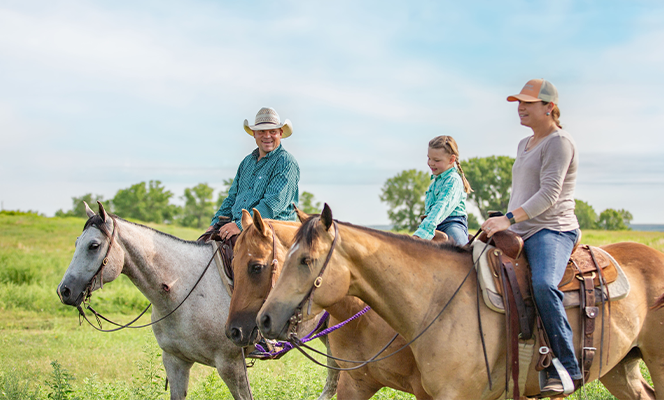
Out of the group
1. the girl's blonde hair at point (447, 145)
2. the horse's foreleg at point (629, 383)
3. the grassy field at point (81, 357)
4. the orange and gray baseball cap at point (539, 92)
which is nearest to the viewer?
the orange and gray baseball cap at point (539, 92)

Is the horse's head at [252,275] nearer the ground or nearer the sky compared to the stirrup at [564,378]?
nearer the sky

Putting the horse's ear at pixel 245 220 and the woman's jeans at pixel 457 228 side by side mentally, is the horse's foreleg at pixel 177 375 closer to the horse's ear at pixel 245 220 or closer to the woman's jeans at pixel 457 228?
the horse's ear at pixel 245 220

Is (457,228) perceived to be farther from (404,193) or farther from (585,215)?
(585,215)

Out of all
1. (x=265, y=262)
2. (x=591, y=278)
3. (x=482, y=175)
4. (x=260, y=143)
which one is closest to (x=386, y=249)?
(x=265, y=262)

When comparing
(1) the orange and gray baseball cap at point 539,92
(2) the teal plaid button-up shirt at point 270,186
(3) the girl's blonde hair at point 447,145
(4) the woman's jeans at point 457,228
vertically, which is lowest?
(4) the woman's jeans at point 457,228

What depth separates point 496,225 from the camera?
3.60 m

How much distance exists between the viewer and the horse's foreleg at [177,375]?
5402 mm

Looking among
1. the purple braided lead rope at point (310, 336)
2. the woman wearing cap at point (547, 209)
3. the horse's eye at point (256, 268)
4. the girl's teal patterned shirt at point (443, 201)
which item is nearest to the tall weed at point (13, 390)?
the purple braided lead rope at point (310, 336)

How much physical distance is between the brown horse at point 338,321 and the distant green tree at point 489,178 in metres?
70.5

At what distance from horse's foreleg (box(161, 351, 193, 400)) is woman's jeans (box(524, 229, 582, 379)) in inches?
148

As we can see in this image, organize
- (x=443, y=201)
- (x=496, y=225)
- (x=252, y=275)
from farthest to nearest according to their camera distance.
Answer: (x=443, y=201) → (x=252, y=275) → (x=496, y=225)

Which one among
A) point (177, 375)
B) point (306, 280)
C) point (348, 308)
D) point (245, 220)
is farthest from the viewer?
point (177, 375)

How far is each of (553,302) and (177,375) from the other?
399 centimetres

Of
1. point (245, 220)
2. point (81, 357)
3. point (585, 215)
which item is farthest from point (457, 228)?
point (585, 215)
